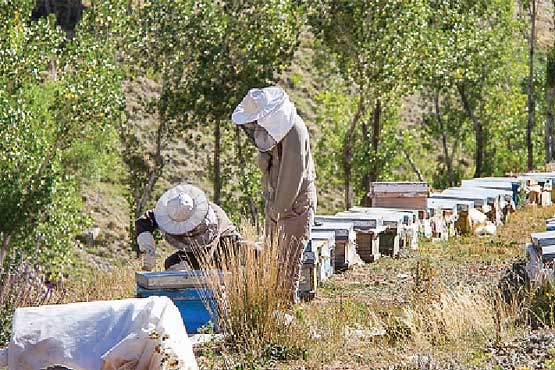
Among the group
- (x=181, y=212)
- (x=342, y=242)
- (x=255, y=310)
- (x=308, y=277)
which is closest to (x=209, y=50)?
(x=342, y=242)

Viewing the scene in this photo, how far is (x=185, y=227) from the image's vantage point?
332 inches

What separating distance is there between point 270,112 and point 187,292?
1447 millimetres

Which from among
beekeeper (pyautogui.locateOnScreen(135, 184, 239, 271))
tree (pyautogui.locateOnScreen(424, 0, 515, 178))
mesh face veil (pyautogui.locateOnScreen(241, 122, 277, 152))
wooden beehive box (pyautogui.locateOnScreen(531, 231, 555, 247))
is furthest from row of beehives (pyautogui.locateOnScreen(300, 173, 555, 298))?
tree (pyautogui.locateOnScreen(424, 0, 515, 178))

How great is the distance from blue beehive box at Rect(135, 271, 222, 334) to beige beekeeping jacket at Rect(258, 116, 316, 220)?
936mm

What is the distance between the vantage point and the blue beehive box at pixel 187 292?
7812 millimetres

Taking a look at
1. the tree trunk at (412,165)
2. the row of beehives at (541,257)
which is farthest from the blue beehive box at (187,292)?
the tree trunk at (412,165)

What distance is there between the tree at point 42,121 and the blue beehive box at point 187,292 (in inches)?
450

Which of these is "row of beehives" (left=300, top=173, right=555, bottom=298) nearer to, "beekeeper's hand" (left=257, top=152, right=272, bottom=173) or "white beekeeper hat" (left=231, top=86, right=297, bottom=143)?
"beekeeper's hand" (left=257, top=152, right=272, bottom=173)

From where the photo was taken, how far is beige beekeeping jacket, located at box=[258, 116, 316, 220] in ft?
27.1

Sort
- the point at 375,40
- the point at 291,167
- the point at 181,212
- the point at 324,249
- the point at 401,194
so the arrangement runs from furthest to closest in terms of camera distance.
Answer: the point at 375,40 → the point at 401,194 → the point at 324,249 → the point at 181,212 → the point at 291,167

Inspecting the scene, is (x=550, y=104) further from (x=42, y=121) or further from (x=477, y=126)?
(x=42, y=121)

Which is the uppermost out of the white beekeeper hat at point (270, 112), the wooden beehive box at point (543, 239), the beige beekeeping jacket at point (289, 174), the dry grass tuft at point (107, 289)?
the white beekeeper hat at point (270, 112)

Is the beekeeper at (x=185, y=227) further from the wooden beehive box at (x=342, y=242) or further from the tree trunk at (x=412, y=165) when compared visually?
the tree trunk at (x=412, y=165)

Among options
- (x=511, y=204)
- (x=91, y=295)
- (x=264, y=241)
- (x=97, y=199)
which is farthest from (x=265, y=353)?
(x=97, y=199)
